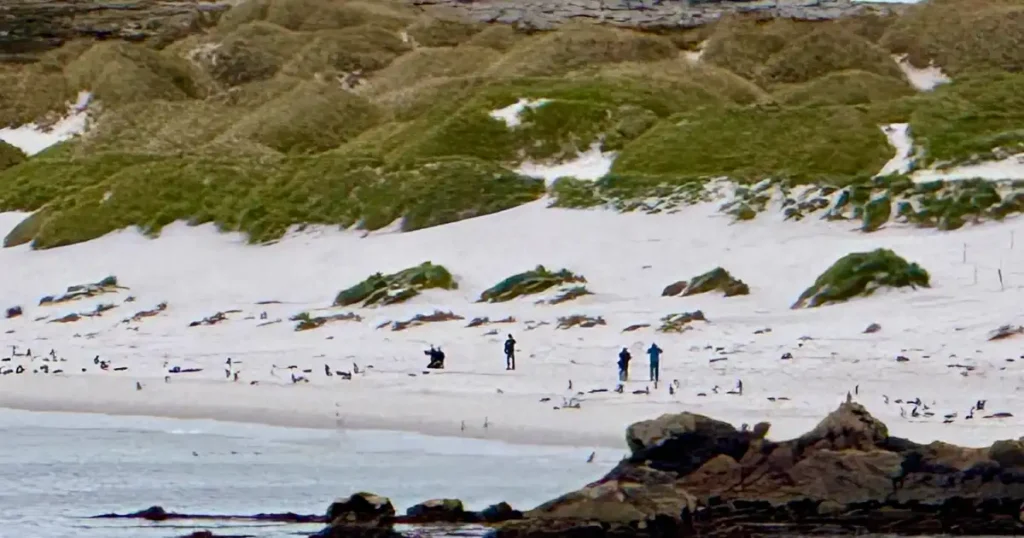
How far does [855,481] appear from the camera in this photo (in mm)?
13969

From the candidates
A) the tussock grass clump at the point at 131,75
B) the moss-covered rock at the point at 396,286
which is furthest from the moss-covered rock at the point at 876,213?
the tussock grass clump at the point at 131,75

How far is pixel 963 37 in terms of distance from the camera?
50.5m

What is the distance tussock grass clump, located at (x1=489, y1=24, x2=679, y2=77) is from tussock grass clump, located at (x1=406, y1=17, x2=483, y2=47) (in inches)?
307

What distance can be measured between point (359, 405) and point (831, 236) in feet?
27.4

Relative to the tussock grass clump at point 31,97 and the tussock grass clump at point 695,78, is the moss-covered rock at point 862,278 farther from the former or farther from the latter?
the tussock grass clump at point 31,97

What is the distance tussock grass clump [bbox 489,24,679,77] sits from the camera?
150 feet

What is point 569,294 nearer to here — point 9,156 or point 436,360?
point 436,360

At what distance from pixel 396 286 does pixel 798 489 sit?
12.3 meters

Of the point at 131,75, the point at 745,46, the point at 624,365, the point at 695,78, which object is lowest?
the point at 624,365

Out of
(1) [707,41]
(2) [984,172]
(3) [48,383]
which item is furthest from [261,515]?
(1) [707,41]

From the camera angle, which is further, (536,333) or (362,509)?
(536,333)

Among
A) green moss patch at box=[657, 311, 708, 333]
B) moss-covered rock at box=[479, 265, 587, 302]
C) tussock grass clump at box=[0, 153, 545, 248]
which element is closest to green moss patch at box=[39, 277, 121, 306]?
tussock grass clump at box=[0, 153, 545, 248]

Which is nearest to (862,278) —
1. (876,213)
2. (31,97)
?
(876,213)

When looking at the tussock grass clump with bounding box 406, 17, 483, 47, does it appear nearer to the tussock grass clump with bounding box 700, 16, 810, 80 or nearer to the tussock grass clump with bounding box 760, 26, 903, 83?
the tussock grass clump with bounding box 700, 16, 810, 80
